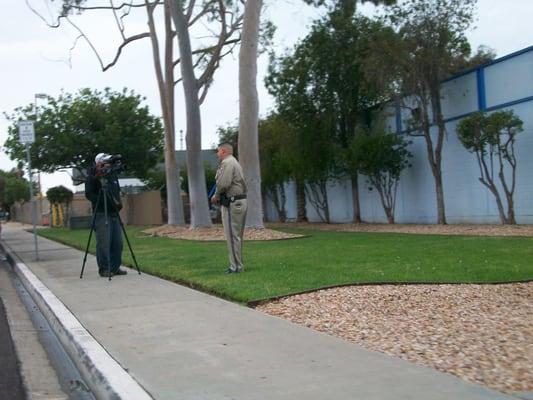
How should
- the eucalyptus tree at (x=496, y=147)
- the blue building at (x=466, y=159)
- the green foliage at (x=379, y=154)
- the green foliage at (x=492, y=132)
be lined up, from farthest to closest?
the green foliage at (x=379, y=154), the blue building at (x=466, y=159), the eucalyptus tree at (x=496, y=147), the green foliage at (x=492, y=132)

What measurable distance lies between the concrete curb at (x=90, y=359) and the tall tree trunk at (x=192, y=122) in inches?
521

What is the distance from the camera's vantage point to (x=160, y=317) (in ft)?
24.9

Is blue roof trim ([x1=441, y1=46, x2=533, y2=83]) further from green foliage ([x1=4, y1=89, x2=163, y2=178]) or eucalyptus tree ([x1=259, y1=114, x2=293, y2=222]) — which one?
green foliage ([x1=4, y1=89, x2=163, y2=178])

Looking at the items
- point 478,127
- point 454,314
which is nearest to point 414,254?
point 454,314

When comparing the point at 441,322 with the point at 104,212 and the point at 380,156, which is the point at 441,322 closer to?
the point at 104,212

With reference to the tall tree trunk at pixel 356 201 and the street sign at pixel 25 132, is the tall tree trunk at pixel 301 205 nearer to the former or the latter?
the tall tree trunk at pixel 356 201

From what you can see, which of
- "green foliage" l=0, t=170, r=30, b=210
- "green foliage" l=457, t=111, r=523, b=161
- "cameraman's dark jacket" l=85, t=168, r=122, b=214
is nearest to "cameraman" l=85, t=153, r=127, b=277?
"cameraman's dark jacket" l=85, t=168, r=122, b=214

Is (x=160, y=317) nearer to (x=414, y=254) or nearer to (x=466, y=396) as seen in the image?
(x=466, y=396)

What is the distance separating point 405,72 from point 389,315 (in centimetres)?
1453

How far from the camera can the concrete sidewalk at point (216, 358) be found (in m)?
4.75

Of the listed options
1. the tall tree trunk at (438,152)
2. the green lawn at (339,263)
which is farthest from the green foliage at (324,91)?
the green lawn at (339,263)

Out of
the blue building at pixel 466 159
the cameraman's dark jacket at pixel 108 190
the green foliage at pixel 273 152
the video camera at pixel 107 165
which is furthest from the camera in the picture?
the green foliage at pixel 273 152

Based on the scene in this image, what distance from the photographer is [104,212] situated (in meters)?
11.1

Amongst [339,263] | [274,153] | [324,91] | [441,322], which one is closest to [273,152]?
[274,153]
